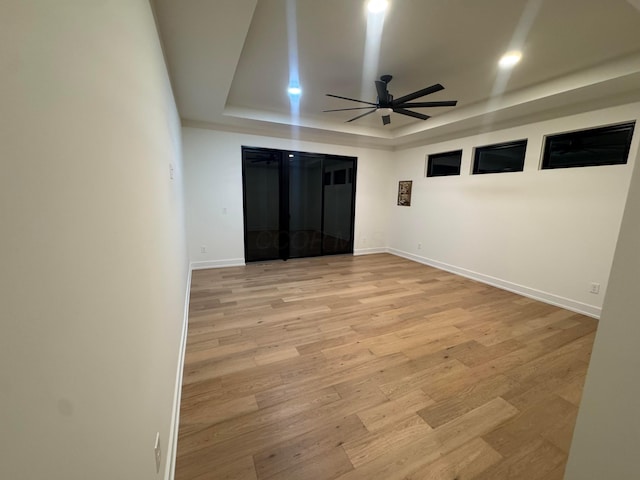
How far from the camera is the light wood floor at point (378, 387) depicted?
4.73 ft

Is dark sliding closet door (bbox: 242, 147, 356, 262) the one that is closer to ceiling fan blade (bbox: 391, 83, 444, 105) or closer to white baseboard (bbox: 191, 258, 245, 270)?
white baseboard (bbox: 191, 258, 245, 270)

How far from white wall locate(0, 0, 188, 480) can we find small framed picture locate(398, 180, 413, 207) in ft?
18.6

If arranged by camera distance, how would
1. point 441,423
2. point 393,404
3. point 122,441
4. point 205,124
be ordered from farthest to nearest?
point 205,124, point 393,404, point 441,423, point 122,441

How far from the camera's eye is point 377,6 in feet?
6.44

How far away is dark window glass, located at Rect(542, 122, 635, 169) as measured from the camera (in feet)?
9.92

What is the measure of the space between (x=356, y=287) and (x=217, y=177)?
3.19 meters

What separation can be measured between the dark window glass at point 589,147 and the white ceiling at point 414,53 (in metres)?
0.32

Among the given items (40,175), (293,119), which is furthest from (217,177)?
(40,175)

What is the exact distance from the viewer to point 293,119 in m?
4.55

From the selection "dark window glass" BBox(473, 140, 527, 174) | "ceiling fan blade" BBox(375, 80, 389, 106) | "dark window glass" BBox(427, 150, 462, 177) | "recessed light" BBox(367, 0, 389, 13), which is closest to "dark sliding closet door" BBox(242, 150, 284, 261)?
"ceiling fan blade" BBox(375, 80, 389, 106)

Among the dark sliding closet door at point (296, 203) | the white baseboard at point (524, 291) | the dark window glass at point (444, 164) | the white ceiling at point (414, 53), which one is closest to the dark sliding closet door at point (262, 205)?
the dark sliding closet door at point (296, 203)

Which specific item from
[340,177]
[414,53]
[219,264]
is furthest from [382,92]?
[219,264]

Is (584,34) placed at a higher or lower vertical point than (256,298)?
higher

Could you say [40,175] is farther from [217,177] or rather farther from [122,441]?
[217,177]
